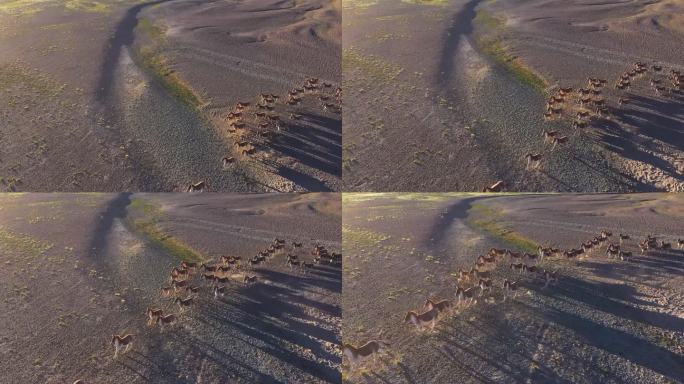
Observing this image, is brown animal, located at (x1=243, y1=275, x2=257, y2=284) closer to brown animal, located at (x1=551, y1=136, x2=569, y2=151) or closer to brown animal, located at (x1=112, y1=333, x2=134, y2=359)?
brown animal, located at (x1=112, y1=333, x2=134, y2=359)

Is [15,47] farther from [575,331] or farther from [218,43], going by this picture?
[575,331]

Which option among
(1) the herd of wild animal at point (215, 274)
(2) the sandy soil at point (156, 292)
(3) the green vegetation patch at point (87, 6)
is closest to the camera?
(2) the sandy soil at point (156, 292)

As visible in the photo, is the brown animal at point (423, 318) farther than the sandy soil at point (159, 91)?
No

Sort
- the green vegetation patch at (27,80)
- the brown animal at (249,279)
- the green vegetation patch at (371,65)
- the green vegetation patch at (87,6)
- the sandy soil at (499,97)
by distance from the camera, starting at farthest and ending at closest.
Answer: the green vegetation patch at (87,6) < the green vegetation patch at (371,65) < the green vegetation patch at (27,80) < the sandy soil at (499,97) < the brown animal at (249,279)

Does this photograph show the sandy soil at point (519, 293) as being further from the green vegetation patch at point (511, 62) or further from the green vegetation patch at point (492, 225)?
the green vegetation patch at point (511, 62)

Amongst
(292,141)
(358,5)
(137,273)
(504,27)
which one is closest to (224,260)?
(137,273)

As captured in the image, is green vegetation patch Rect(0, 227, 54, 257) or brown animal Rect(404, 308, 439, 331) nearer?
brown animal Rect(404, 308, 439, 331)

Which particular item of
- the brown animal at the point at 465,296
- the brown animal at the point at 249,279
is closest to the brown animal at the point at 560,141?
the brown animal at the point at 465,296

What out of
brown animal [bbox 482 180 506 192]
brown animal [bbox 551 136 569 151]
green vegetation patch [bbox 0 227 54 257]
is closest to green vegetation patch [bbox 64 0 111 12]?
green vegetation patch [bbox 0 227 54 257]
